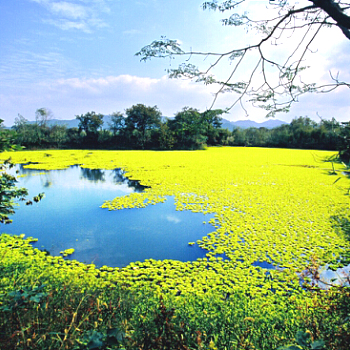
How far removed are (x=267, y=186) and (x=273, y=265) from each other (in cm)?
446

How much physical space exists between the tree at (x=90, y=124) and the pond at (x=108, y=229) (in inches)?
890

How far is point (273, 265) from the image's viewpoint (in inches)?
115

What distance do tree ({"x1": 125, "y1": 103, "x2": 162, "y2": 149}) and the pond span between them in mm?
20465

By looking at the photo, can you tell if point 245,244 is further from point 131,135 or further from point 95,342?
point 131,135

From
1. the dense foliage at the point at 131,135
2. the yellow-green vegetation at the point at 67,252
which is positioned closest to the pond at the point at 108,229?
the yellow-green vegetation at the point at 67,252

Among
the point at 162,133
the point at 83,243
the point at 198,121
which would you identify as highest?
the point at 162,133

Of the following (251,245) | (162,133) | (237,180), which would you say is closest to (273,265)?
(251,245)

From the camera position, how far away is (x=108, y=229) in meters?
4.24

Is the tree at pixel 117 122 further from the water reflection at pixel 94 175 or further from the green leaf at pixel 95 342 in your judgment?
the green leaf at pixel 95 342

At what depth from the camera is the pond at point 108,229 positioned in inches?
132

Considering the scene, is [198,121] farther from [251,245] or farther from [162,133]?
[162,133]

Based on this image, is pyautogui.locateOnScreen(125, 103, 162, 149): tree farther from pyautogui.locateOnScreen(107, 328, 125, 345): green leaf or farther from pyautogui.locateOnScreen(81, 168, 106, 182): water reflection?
pyautogui.locateOnScreen(107, 328, 125, 345): green leaf

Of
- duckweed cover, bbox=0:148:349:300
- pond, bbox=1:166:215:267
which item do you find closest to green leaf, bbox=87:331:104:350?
duckweed cover, bbox=0:148:349:300

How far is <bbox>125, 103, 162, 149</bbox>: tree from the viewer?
26.6m
